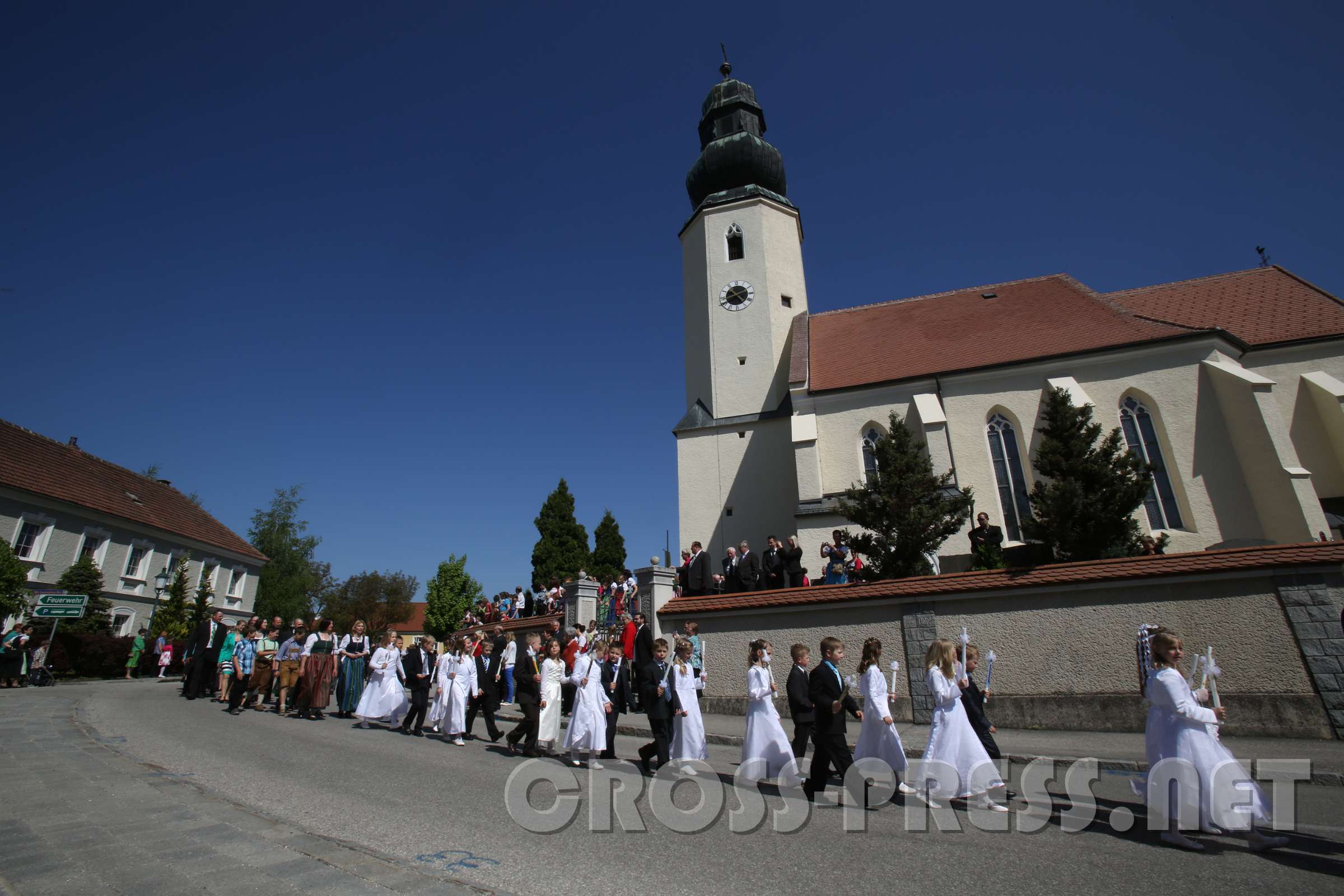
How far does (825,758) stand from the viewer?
660 centimetres

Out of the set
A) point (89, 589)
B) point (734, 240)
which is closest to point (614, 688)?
point (734, 240)

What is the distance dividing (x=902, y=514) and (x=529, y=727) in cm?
827

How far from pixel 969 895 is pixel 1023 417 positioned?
19048 mm

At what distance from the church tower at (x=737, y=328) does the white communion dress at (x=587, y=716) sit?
48.9 feet

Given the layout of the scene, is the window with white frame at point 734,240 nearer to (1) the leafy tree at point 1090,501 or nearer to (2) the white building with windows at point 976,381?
(2) the white building with windows at point 976,381

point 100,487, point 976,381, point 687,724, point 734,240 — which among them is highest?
point 734,240

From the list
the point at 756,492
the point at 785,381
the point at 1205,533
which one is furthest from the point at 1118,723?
the point at 785,381

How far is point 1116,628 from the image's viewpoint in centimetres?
1084

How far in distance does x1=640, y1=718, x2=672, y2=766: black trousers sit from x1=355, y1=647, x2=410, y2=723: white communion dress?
595 centimetres

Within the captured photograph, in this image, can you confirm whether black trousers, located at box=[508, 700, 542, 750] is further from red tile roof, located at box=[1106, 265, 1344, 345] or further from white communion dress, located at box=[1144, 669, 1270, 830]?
red tile roof, located at box=[1106, 265, 1344, 345]

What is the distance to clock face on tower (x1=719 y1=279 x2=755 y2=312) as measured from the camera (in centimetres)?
2698

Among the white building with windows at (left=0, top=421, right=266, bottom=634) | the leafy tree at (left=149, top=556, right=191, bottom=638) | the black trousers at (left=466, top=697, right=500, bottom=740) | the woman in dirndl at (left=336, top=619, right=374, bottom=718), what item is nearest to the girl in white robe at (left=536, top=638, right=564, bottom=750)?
the black trousers at (left=466, top=697, right=500, bottom=740)

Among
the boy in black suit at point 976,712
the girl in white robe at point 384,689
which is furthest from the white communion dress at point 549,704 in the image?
the boy in black suit at point 976,712

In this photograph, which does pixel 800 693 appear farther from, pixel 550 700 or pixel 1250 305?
pixel 1250 305
